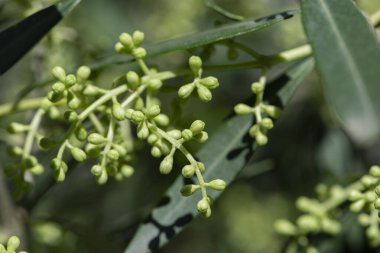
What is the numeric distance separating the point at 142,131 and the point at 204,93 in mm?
148

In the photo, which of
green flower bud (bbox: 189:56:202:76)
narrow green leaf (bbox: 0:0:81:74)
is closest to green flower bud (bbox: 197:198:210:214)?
green flower bud (bbox: 189:56:202:76)

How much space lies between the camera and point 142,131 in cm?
137

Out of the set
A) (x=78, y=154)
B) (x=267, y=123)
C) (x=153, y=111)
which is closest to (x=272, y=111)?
(x=267, y=123)

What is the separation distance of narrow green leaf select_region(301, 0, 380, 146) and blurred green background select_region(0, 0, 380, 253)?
936 millimetres

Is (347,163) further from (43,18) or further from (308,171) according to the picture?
(43,18)

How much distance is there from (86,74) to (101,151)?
17cm

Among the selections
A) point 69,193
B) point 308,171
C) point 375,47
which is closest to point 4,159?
point 69,193

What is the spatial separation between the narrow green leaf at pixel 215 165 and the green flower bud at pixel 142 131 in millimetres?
269

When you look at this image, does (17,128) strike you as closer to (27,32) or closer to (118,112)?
(27,32)

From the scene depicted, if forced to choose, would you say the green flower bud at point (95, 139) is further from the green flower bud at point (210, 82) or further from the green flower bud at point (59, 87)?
the green flower bud at point (210, 82)

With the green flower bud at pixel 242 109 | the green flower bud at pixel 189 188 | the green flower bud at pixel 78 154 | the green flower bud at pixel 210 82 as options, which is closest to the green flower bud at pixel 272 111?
the green flower bud at pixel 242 109

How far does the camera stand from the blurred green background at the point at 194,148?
244cm

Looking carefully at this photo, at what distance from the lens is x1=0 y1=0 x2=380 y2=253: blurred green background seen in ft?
8.00

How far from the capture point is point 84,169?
3061 mm
